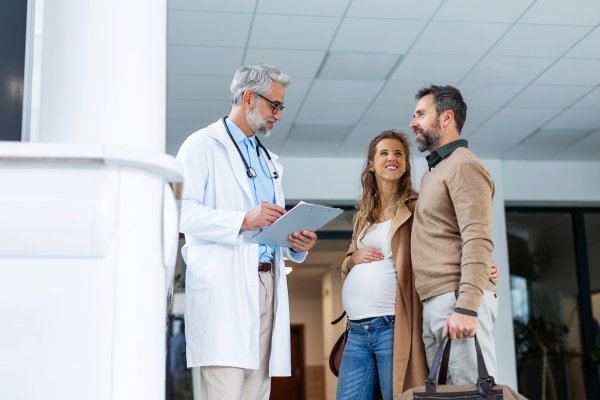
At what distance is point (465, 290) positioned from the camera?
1.69m

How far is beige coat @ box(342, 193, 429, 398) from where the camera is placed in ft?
6.16

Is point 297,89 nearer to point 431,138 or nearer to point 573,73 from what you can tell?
point 573,73

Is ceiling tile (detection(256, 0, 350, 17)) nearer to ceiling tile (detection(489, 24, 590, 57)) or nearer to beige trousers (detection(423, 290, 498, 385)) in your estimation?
ceiling tile (detection(489, 24, 590, 57))

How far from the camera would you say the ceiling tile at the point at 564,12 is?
11.5 ft

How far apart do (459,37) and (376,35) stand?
23.1 inches

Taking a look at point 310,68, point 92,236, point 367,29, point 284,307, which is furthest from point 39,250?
point 310,68

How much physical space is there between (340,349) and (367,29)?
237 centimetres

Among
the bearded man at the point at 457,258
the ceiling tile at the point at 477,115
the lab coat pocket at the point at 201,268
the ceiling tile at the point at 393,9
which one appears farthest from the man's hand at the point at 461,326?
the ceiling tile at the point at 477,115

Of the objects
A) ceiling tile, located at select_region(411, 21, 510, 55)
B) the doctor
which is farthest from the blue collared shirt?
ceiling tile, located at select_region(411, 21, 510, 55)

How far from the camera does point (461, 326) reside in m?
1.65

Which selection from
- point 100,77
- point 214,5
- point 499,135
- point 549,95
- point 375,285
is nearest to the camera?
point 100,77

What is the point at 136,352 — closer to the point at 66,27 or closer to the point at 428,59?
the point at 66,27

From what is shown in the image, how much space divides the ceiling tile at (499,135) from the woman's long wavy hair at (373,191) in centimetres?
350

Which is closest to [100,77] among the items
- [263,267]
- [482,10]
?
[263,267]
